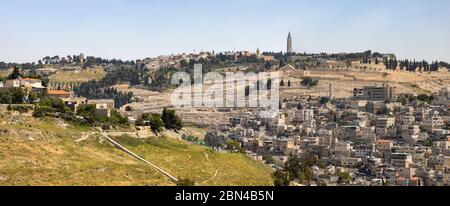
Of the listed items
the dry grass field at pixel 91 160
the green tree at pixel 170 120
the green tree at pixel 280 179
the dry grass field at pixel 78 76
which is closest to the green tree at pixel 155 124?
the dry grass field at pixel 91 160

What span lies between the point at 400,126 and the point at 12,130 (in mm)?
46734

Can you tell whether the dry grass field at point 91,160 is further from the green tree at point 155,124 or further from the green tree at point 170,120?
the green tree at point 170,120

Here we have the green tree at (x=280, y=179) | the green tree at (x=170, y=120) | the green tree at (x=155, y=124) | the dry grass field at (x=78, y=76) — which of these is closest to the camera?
the green tree at (x=280, y=179)

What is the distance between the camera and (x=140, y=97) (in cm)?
10212

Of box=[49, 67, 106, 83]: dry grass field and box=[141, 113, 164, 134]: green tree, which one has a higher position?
box=[141, 113, 164, 134]: green tree

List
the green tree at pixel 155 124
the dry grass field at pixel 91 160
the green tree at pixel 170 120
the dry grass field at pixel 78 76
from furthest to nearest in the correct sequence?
the dry grass field at pixel 78 76
the green tree at pixel 170 120
the green tree at pixel 155 124
the dry grass field at pixel 91 160

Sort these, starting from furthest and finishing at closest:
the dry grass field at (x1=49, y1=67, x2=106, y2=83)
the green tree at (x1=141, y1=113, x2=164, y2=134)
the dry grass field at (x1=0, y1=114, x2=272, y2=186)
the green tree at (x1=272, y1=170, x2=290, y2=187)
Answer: the dry grass field at (x1=49, y1=67, x2=106, y2=83), the green tree at (x1=141, y1=113, x2=164, y2=134), the green tree at (x1=272, y1=170, x2=290, y2=187), the dry grass field at (x1=0, y1=114, x2=272, y2=186)

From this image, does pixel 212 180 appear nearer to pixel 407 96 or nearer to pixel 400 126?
pixel 400 126

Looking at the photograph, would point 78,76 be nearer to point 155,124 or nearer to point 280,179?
point 155,124

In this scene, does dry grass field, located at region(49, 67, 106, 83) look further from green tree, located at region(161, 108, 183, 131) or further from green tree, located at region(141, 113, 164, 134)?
green tree, located at region(141, 113, 164, 134)

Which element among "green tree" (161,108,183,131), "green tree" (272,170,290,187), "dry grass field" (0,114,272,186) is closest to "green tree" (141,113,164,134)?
"dry grass field" (0,114,272,186)

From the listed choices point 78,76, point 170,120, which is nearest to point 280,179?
point 170,120

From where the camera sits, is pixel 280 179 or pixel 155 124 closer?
pixel 280 179

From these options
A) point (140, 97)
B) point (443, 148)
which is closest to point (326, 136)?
point (443, 148)
